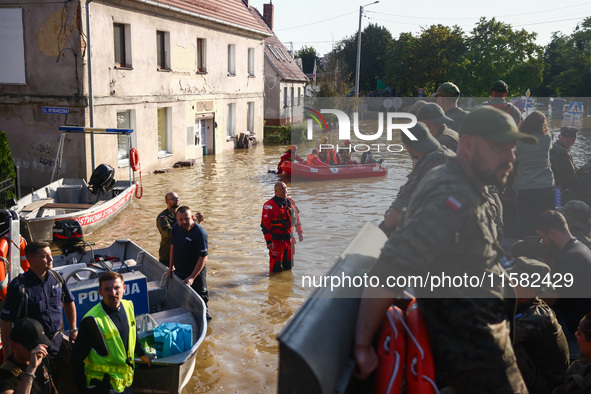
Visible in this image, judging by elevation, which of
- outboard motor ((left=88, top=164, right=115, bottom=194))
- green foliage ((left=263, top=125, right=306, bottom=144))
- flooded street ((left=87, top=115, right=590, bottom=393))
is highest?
green foliage ((left=263, top=125, right=306, bottom=144))

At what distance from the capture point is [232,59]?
30719 millimetres

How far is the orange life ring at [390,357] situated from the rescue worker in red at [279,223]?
25.5 ft

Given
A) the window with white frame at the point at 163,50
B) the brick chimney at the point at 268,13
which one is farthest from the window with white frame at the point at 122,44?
the brick chimney at the point at 268,13

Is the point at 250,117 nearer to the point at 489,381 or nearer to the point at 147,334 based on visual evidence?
the point at 147,334

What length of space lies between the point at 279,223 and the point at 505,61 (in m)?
50.8

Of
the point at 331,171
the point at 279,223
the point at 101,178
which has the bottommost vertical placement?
the point at 331,171

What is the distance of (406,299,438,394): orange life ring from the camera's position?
2.45 m

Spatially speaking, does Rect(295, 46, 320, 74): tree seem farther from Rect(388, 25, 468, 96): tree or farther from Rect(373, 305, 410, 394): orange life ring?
Rect(373, 305, 410, 394): orange life ring

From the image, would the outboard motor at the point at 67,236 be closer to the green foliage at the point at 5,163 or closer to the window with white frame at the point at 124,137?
the green foliage at the point at 5,163

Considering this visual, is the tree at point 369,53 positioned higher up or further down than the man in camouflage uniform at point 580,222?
higher up

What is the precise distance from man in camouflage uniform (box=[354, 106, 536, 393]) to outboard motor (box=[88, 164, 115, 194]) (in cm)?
1461

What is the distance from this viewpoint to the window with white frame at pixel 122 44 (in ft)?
67.2

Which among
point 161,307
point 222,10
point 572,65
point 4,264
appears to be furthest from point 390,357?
point 572,65

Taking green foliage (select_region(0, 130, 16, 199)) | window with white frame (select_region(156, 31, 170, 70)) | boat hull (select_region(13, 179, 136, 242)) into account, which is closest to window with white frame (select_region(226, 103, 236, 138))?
window with white frame (select_region(156, 31, 170, 70))
